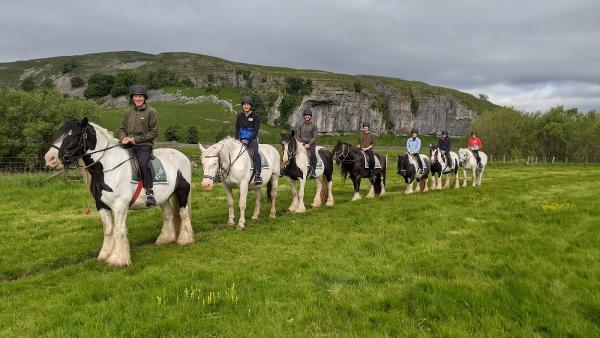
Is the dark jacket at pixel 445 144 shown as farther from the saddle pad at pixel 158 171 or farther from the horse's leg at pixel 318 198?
the saddle pad at pixel 158 171

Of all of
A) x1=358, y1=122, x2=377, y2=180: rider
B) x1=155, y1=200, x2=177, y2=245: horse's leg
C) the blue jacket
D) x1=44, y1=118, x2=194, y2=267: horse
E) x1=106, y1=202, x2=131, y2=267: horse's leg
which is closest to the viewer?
x1=44, y1=118, x2=194, y2=267: horse

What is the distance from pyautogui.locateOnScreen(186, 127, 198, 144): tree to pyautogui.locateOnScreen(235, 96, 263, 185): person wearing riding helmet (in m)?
80.5

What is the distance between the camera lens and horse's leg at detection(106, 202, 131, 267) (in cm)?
832

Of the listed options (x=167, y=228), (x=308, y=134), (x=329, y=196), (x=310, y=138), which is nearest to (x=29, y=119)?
(x=308, y=134)

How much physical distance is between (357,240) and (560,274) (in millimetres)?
4235

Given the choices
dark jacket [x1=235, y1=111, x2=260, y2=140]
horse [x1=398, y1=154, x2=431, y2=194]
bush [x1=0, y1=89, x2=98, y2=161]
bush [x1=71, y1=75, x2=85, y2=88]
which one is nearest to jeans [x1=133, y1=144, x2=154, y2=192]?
dark jacket [x1=235, y1=111, x2=260, y2=140]

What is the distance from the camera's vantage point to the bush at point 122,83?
6196 inches

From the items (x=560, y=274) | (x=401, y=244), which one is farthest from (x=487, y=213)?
(x=560, y=274)

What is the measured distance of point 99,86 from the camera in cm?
16400

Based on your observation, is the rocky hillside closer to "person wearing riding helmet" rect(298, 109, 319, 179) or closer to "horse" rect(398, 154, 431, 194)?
"horse" rect(398, 154, 431, 194)

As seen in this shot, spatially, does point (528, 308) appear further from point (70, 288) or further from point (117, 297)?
point (70, 288)

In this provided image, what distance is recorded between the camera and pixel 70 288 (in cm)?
705

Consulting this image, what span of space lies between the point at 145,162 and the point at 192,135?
86.5 meters

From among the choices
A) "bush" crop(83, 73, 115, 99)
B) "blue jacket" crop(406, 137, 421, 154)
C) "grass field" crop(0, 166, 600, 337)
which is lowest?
"grass field" crop(0, 166, 600, 337)
